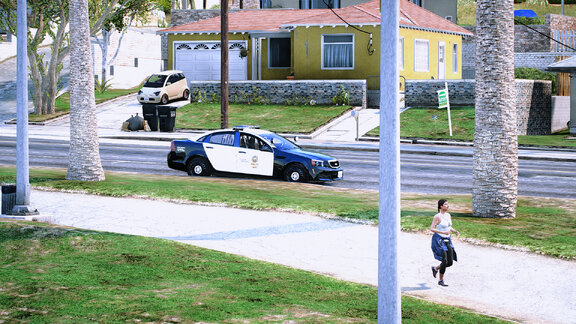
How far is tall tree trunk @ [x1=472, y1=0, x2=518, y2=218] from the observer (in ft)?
57.4

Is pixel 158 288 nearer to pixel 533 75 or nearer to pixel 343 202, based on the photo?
pixel 343 202

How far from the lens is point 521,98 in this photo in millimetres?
41625

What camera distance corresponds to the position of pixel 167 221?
17344 millimetres

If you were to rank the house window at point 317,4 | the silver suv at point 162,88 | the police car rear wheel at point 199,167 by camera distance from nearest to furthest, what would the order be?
the police car rear wheel at point 199,167 → the silver suv at point 162,88 → the house window at point 317,4

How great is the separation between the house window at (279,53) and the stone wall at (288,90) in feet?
14.8

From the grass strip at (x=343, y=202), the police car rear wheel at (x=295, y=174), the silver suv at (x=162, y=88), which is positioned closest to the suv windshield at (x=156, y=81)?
the silver suv at (x=162, y=88)

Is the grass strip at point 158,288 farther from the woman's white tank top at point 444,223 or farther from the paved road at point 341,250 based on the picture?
the woman's white tank top at point 444,223

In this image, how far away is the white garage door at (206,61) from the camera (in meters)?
52.2

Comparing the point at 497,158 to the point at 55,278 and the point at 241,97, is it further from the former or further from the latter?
the point at 241,97

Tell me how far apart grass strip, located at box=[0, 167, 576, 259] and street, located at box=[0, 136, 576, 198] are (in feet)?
6.53

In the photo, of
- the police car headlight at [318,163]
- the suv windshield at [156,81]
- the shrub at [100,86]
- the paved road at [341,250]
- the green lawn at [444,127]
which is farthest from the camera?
the shrub at [100,86]

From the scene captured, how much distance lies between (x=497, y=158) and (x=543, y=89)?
1113 inches

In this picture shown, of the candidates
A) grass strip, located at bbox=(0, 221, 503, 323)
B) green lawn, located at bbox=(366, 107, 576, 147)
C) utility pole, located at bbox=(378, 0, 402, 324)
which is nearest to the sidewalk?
grass strip, located at bbox=(0, 221, 503, 323)

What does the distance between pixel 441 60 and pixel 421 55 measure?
9.96 ft
